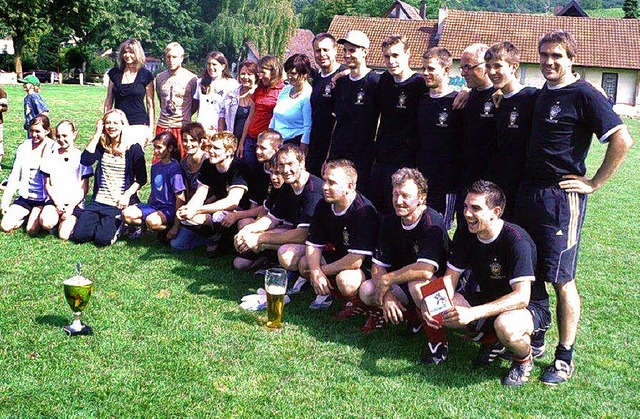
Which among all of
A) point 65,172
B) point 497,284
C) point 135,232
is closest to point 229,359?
point 497,284

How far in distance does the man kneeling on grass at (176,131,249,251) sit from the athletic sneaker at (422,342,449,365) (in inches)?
112

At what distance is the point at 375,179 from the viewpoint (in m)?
6.26

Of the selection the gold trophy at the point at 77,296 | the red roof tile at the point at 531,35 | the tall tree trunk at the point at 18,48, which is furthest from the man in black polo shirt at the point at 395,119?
the tall tree trunk at the point at 18,48

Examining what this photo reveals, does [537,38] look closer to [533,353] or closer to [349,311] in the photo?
[349,311]

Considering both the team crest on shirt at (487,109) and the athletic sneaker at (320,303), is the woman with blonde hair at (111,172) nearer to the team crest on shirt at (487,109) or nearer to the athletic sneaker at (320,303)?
the athletic sneaker at (320,303)

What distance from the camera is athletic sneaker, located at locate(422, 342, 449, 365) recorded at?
478 cm

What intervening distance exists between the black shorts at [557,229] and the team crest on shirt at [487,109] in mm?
952

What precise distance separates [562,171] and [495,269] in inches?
31.0

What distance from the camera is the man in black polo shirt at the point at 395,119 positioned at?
19.4 ft

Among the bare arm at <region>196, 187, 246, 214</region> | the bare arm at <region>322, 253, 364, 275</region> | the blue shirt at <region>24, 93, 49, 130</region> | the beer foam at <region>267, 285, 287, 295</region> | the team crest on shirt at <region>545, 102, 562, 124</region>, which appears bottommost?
the beer foam at <region>267, 285, 287, 295</region>

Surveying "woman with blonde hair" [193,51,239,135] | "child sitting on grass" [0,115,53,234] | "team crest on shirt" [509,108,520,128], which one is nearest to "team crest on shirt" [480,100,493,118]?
"team crest on shirt" [509,108,520,128]

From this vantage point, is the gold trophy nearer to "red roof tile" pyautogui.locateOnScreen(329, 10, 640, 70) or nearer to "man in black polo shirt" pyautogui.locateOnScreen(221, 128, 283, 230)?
"man in black polo shirt" pyautogui.locateOnScreen(221, 128, 283, 230)

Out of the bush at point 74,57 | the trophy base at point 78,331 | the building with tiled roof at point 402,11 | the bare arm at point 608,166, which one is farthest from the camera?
the building with tiled roof at point 402,11

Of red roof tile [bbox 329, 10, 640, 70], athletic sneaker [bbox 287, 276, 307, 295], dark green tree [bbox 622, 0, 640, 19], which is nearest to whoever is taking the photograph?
athletic sneaker [bbox 287, 276, 307, 295]
